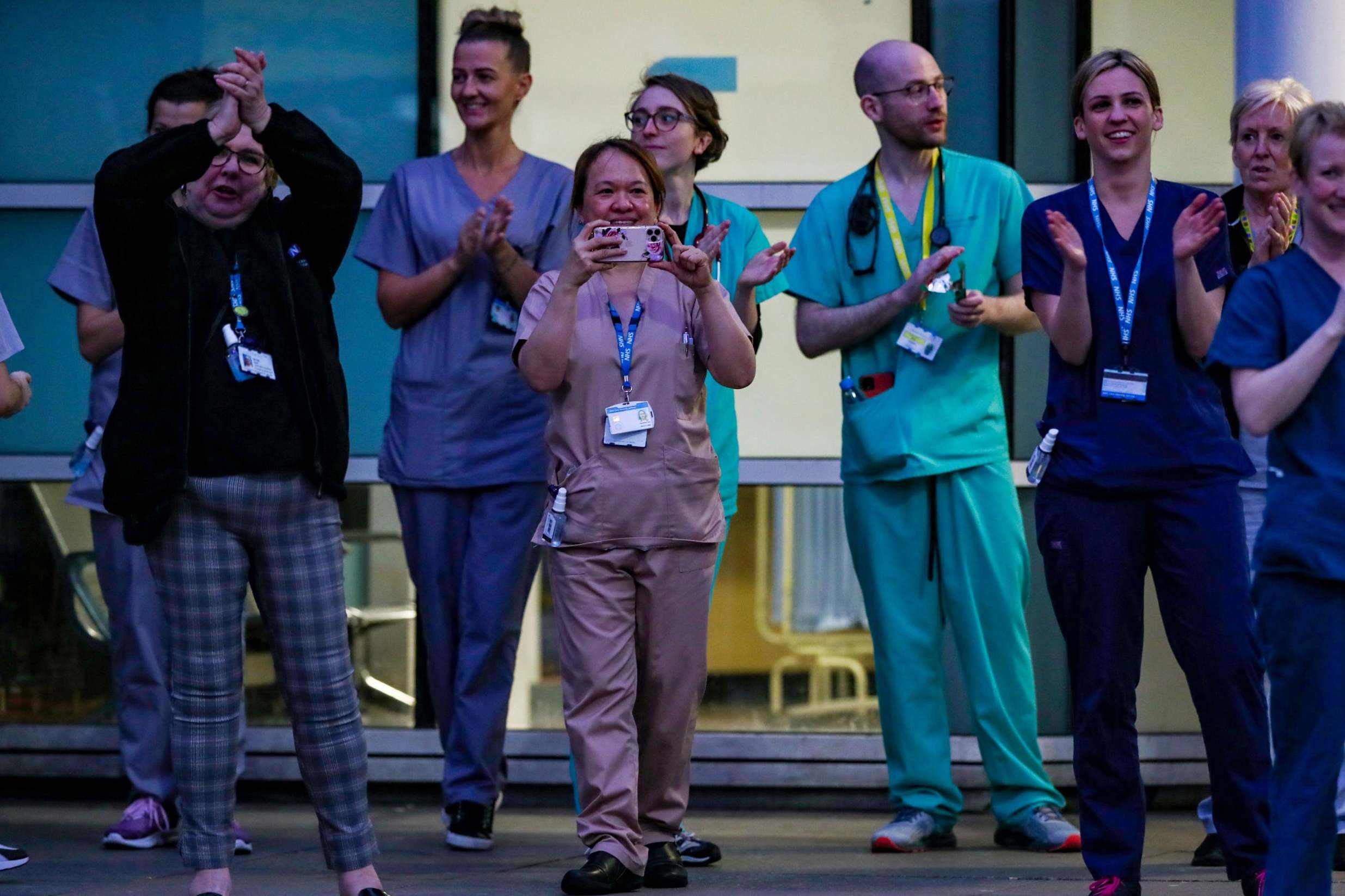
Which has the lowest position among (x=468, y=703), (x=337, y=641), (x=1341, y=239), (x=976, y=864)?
(x=976, y=864)

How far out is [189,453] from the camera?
4141mm

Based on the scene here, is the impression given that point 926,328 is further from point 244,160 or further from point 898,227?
point 244,160

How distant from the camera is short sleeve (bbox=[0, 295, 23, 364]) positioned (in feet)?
14.5

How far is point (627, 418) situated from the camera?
461cm

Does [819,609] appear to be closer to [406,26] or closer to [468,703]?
[468,703]

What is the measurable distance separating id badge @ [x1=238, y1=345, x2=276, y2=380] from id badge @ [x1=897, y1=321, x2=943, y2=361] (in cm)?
186

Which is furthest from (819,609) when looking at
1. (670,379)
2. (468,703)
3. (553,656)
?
(670,379)

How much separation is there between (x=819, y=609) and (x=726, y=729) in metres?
0.53

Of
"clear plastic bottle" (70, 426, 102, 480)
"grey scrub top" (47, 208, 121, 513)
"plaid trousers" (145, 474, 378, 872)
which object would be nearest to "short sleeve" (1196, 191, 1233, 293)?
"plaid trousers" (145, 474, 378, 872)

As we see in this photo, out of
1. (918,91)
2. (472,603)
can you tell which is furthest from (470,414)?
(918,91)

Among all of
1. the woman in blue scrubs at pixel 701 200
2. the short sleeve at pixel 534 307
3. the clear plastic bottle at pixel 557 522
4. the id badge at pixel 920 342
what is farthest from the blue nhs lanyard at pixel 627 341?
the id badge at pixel 920 342

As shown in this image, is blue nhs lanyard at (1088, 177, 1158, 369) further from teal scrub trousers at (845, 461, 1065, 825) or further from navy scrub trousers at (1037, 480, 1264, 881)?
teal scrub trousers at (845, 461, 1065, 825)

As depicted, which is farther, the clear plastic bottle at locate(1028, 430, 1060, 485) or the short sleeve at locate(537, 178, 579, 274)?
the short sleeve at locate(537, 178, 579, 274)

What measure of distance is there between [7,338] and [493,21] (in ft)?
6.01
